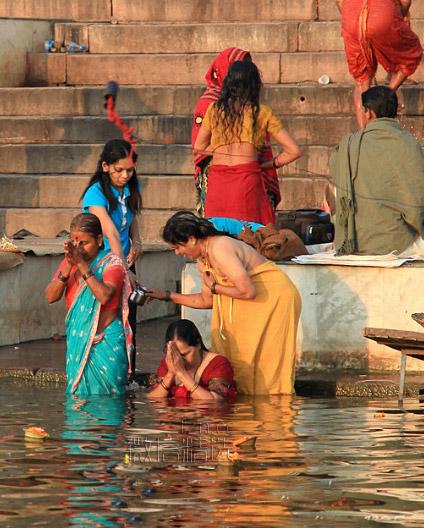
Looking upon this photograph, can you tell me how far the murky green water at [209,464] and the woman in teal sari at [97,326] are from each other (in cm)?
14

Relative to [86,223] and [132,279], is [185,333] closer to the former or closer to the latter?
[132,279]

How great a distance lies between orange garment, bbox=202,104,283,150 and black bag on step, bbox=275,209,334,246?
114 centimetres

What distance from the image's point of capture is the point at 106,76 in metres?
17.0

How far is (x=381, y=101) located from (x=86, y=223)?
2110mm

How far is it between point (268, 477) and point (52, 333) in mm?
5345

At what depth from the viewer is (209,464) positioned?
7812mm

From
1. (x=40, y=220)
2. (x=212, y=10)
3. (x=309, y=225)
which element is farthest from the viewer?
(x=212, y=10)

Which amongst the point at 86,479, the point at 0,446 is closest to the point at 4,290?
the point at 0,446

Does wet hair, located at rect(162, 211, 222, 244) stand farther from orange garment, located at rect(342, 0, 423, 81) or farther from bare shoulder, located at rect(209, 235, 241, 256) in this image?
orange garment, located at rect(342, 0, 423, 81)

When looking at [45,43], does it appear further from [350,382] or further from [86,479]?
[86,479]

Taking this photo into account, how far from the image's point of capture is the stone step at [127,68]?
54.9 feet

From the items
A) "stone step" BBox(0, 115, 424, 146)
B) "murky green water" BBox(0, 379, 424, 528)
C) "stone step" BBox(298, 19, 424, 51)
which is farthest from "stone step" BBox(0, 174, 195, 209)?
"murky green water" BBox(0, 379, 424, 528)

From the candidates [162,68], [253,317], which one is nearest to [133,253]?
[253,317]

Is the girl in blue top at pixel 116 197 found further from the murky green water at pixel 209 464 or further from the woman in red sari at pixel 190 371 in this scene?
the murky green water at pixel 209 464
